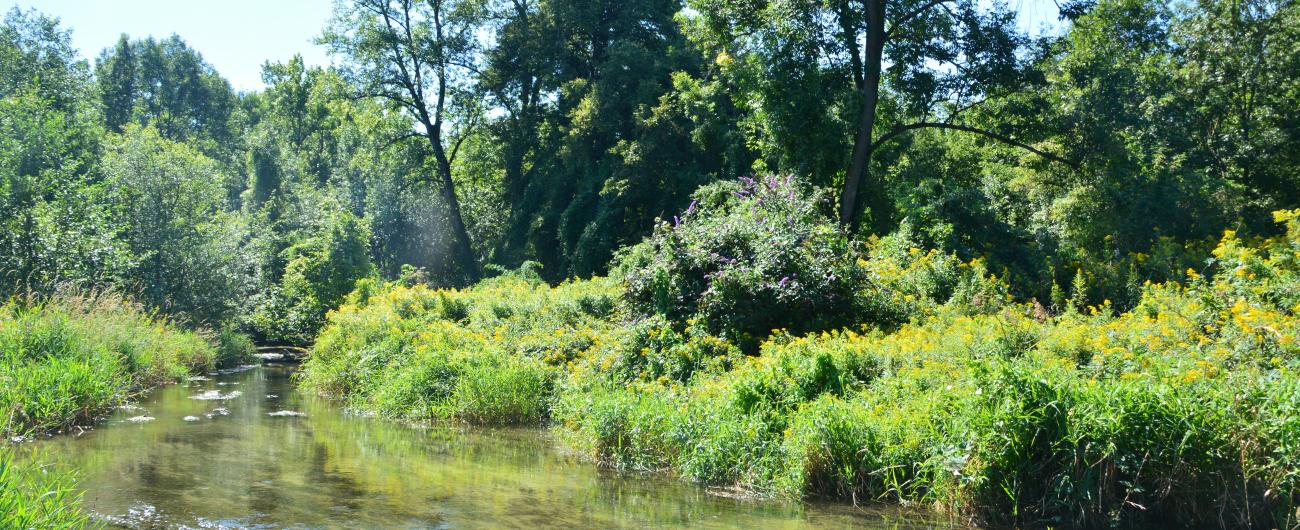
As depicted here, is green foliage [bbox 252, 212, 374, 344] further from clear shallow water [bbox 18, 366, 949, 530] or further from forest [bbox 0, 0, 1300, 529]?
clear shallow water [bbox 18, 366, 949, 530]

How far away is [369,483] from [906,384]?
6.15 metres

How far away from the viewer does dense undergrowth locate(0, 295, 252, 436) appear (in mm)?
11992

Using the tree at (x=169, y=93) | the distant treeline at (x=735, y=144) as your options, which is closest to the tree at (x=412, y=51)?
the distant treeline at (x=735, y=144)

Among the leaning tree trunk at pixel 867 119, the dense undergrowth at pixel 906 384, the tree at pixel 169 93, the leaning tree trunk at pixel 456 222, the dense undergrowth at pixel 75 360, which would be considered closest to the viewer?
the dense undergrowth at pixel 906 384

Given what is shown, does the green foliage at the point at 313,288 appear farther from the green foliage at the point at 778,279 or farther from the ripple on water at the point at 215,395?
the green foliage at the point at 778,279

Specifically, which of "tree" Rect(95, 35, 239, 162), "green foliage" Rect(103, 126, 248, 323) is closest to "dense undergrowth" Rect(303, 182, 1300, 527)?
"green foliage" Rect(103, 126, 248, 323)

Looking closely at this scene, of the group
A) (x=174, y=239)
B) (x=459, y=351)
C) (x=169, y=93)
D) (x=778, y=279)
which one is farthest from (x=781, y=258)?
(x=169, y=93)

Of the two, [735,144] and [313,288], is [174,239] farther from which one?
[735,144]

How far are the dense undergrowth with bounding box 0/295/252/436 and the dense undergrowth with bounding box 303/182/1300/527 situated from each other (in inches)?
135

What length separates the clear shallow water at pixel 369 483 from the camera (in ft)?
27.0

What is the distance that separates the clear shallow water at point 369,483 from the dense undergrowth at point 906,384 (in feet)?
1.91

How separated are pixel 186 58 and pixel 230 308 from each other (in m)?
64.6

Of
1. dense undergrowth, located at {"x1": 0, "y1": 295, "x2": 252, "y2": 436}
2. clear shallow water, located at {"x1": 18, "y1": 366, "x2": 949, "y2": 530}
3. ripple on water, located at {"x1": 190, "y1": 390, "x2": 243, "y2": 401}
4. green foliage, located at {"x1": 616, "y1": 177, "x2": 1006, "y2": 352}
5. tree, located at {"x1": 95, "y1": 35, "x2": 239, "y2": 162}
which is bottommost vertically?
clear shallow water, located at {"x1": 18, "y1": 366, "x2": 949, "y2": 530}

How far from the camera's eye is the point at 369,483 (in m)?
9.81
